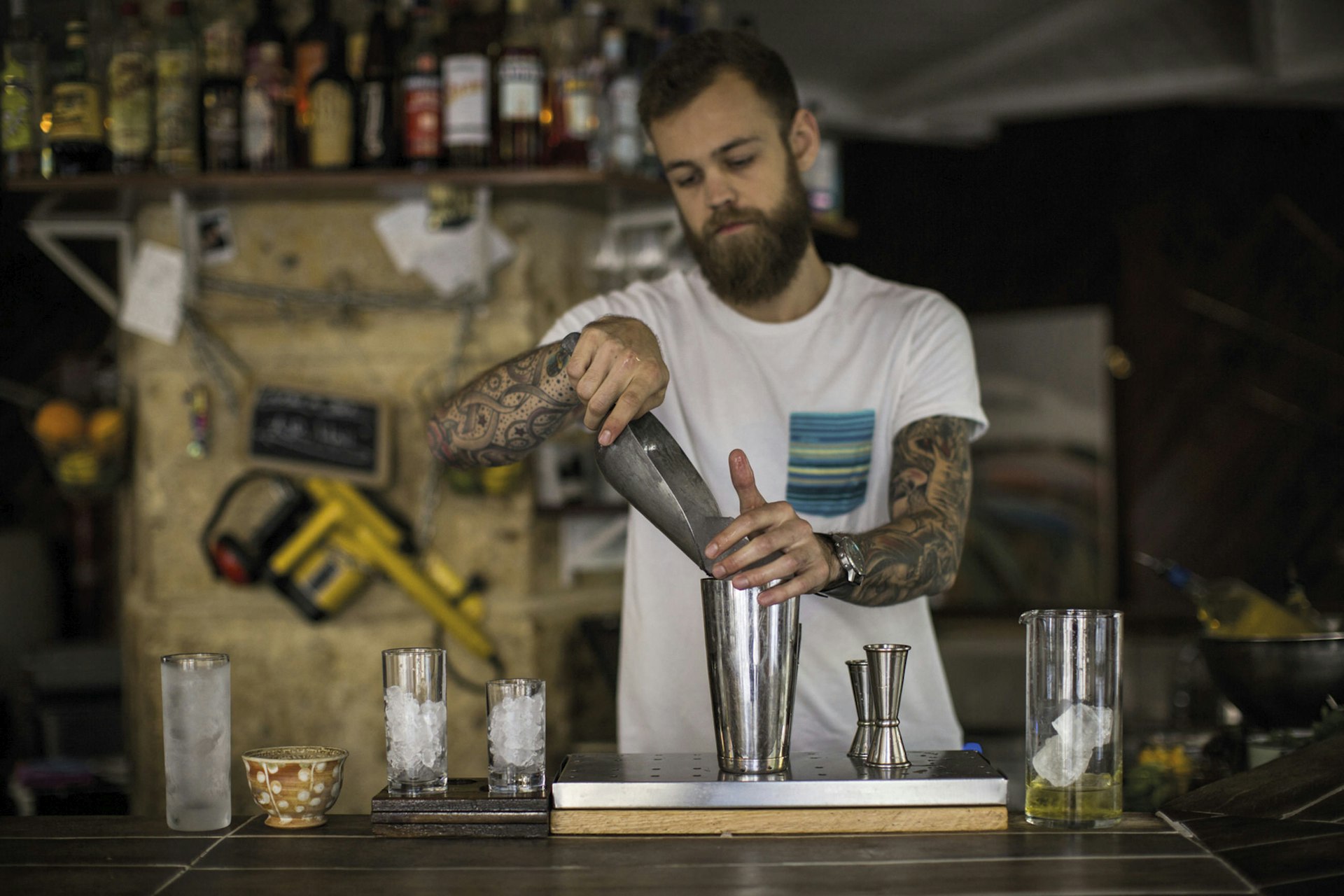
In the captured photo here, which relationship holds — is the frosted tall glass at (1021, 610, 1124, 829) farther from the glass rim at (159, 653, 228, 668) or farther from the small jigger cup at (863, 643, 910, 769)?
the glass rim at (159, 653, 228, 668)

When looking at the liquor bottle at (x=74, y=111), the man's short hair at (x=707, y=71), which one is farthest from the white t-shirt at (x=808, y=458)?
the liquor bottle at (x=74, y=111)

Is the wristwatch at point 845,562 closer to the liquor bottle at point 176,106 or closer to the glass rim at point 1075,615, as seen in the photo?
the glass rim at point 1075,615

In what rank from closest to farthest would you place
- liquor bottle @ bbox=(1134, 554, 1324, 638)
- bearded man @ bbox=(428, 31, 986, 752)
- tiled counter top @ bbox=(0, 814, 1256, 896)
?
tiled counter top @ bbox=(0, 814, 1256, 896) < bearded man @ bbox=(428, 31, 986, 752) < liquor bottle @ bbox=(1134, 554, 1324, 638)

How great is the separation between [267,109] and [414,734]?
5.39 feet

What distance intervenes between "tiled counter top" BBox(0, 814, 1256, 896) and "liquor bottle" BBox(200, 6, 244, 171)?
158 centimetres

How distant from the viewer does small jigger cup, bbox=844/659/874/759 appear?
1.28 meters

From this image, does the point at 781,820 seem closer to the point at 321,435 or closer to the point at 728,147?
the point at 728,147

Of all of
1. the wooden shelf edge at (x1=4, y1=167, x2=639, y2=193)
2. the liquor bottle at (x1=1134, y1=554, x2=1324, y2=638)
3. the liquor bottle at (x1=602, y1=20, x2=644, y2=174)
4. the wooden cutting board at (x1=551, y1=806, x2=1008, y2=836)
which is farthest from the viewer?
the liquor bottle at (x1=602, y1=20, x2=644, y2=174)

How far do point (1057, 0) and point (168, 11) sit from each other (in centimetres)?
252

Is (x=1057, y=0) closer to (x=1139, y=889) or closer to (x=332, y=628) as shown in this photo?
(x=332, y=628)

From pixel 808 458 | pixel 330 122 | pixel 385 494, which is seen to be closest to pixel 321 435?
pixel 385 494

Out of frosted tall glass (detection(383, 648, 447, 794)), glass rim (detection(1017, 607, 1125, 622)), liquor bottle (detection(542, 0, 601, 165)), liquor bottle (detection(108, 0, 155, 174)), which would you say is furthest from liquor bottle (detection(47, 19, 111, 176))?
glass rim (detection(1017, 607, 1125, 622))

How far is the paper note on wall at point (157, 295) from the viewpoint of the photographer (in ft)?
8.62

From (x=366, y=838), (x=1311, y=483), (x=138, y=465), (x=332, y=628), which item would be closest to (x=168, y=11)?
(x=138, y=465)
